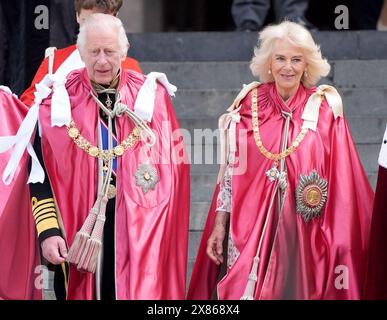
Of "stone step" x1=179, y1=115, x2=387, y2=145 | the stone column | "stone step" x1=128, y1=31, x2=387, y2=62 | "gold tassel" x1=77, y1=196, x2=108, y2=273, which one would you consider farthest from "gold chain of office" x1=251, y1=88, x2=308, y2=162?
the stone column

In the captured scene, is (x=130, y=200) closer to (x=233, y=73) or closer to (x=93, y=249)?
(x=93, y=249)

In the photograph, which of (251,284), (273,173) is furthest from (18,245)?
(273,173)

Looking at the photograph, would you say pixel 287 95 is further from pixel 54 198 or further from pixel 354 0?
pixel 354 0

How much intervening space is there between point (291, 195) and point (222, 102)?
2.91m

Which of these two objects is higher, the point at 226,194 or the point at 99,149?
the point at 99,149

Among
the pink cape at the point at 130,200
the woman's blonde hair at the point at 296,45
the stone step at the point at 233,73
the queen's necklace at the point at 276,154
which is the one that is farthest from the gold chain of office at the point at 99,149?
the stone step at the point at 233,73

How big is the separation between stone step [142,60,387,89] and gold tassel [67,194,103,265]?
3.57m

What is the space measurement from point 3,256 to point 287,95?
175 cm

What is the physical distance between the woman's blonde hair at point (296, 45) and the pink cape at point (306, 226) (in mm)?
211

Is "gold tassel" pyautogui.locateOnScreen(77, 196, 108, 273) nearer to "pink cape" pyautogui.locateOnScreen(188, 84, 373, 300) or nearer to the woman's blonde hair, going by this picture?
"pink cape" pyautogui.locateOnScreen(188, 84, 373, 300)

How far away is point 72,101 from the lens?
9297 mm

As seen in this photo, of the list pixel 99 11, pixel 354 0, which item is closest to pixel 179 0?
pixel 354 0

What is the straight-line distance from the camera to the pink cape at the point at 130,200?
29.8 ft

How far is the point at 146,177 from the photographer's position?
9.20 meters
